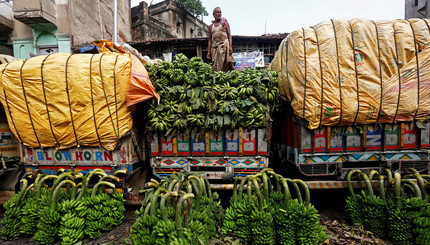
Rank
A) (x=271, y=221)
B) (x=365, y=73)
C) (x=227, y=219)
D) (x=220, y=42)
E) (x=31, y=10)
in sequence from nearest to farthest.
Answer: (x=271, y=221) → (x=227, y=219) → (x=365, y=73) → (x=220, y=42) → (x=31, y=10)

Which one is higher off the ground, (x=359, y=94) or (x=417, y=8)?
(x=417, y=8)

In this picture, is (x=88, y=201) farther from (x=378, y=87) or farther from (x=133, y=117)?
(x=378, y=87)

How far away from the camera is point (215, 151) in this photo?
11.9 ft

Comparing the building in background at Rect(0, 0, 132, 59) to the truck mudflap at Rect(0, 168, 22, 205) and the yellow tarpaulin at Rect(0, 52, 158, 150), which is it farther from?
the truck mudflap at Rect(0, 168, 22, 205)

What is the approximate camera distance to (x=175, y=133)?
3.58 m

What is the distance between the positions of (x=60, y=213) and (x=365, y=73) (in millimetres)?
5221

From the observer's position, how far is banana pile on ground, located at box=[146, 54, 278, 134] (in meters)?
3.46

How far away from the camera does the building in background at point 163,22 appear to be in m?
15.8

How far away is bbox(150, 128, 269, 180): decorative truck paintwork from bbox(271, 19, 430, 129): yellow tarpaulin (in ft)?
3.44

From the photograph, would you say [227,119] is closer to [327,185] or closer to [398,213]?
[327,185]

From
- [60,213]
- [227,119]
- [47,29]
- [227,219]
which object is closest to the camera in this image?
[227,219]

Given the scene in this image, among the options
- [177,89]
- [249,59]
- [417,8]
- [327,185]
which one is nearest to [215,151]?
[177,89]

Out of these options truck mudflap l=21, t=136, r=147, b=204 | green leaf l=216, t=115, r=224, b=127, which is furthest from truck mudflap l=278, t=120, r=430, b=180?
truck mudflap l=21, t=136, r=147, b=204

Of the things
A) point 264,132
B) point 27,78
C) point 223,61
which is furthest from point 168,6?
point 264,132
